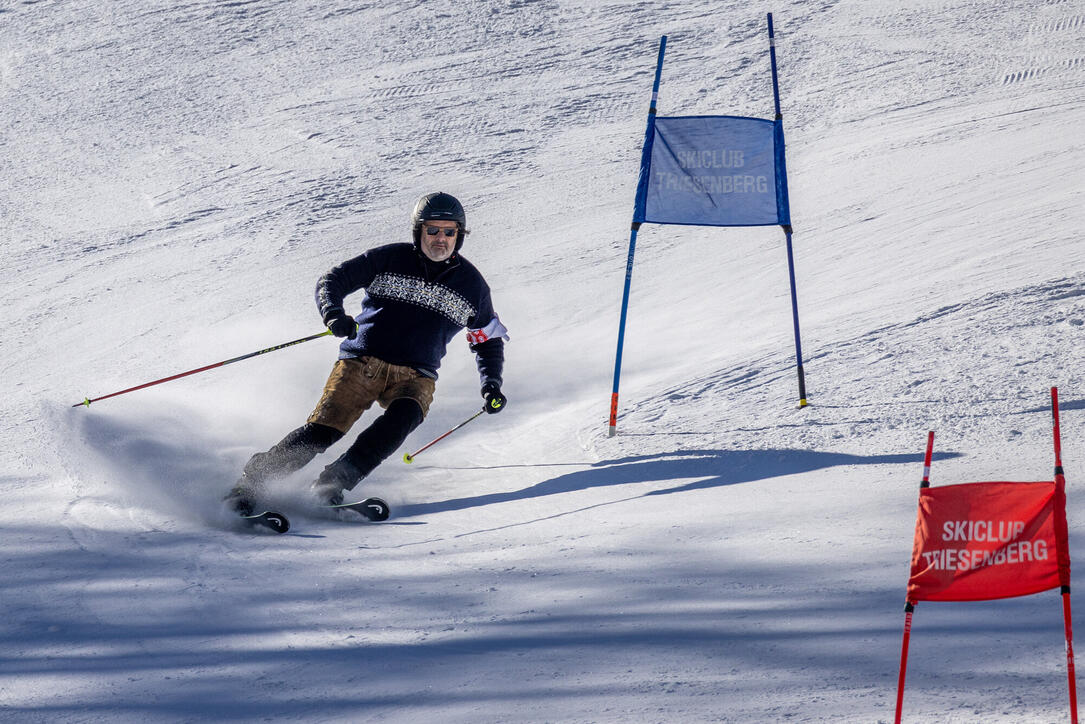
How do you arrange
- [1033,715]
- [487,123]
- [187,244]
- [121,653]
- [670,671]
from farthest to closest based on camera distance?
[487,123] → [187,244] → [121,653] → [670,671] → [1033,715]

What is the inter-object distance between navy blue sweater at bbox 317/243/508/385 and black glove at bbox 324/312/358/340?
0.48ft

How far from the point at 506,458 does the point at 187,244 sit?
21.5ft

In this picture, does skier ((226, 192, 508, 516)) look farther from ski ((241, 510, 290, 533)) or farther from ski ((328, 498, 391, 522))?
ski ((241, 510, 290, 533))

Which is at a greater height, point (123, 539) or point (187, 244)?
point (187, 244)

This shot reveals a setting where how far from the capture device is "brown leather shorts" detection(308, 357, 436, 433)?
4.98 meters

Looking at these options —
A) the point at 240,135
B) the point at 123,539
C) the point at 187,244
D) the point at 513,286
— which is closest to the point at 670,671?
the point at 123,539

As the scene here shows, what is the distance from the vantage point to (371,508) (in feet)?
14.8

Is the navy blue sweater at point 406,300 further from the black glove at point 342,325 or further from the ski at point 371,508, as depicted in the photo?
the ski at point 371,508

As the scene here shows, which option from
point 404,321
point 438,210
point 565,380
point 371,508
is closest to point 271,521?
point 371,508

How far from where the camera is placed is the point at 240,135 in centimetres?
1410

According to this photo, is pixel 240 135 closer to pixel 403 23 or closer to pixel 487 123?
pixel 487 123

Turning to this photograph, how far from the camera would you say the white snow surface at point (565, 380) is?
9.71ft

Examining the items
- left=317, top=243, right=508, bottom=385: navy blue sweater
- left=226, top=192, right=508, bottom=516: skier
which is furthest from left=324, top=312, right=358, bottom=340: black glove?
left=317, top=243, right=508, bottom=385: navy blue sweater

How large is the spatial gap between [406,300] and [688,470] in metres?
1.55
